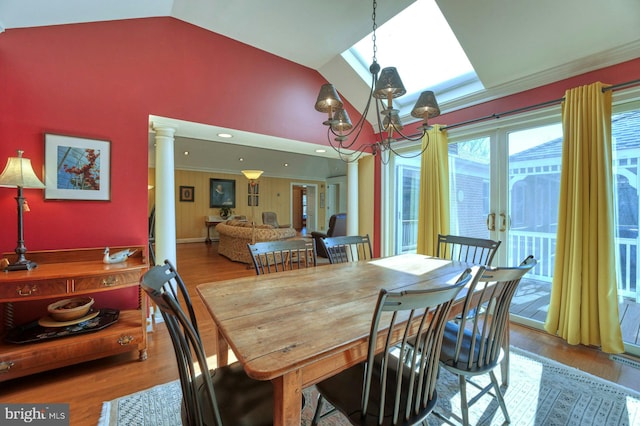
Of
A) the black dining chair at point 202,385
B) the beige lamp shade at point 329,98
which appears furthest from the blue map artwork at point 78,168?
the beige lamp shade at point 329,98

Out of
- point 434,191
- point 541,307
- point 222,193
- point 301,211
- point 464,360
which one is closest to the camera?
point 464,360

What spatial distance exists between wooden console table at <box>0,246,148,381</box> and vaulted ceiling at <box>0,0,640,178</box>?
5.61 feet

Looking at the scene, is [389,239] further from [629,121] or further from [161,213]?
[161,213]

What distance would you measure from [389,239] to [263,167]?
6009mm

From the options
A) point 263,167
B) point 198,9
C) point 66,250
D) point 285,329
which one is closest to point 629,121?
point 285,329

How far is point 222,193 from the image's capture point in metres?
8.96

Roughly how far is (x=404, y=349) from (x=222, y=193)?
882 cm

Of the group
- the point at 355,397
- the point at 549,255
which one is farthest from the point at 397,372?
the point at 549,255

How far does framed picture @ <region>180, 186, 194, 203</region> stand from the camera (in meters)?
8.32

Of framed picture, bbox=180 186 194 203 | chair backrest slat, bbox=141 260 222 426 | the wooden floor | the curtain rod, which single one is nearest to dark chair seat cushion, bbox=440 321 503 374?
chair backrest slat, bbox=141 260 222 426

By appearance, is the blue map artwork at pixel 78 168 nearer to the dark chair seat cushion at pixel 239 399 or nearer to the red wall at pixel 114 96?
the red wall at pixel 114 96

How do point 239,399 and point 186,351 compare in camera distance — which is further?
point 239,399

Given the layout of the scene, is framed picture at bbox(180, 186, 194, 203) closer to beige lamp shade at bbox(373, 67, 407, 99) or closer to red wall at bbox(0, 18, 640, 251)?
red wall at bbox(0, 18, 640, 251)

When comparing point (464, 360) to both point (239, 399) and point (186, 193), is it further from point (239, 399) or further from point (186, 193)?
point (186, 193)
